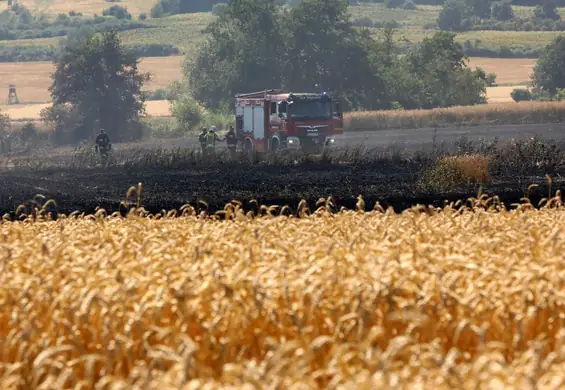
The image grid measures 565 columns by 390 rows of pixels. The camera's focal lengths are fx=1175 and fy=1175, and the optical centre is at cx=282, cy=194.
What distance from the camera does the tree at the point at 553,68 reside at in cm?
8844

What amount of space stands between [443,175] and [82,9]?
17637 centimetres

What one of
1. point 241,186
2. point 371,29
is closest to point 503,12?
point 371,29

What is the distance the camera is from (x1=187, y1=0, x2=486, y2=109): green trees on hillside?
75.2 m

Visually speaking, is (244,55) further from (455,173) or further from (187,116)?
(455,173)

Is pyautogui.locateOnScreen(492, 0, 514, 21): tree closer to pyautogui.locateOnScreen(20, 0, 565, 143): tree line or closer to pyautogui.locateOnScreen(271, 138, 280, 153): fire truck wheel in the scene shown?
pyautogui.locateOnScreen(20, 0, 565, 143): tree line

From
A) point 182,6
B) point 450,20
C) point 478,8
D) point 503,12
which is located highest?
point 182,6

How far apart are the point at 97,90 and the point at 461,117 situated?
67.3 feet

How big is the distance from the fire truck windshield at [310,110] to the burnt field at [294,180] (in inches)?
150

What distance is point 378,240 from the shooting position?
824cm

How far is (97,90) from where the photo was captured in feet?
217

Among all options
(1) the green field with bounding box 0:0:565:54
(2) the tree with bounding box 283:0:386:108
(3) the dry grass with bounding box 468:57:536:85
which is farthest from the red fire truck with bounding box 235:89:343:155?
(1) the green field with bounding box 0:0:565:54

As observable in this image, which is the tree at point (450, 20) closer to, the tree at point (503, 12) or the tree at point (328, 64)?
the tree at point (503, 12)

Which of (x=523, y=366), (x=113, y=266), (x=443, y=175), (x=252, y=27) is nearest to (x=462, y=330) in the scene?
(x=523, y=366)

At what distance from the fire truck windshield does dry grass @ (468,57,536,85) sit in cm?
8042
